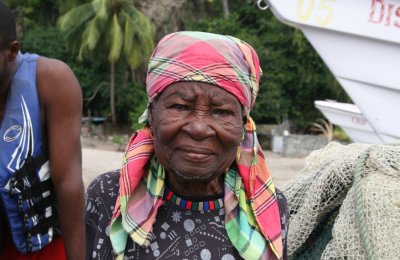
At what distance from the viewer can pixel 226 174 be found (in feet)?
4.59

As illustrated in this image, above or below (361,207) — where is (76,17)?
below

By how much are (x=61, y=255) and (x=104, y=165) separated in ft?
29.9

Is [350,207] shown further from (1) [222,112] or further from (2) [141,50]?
(2) [141,50]

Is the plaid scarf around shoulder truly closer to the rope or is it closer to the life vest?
the rope

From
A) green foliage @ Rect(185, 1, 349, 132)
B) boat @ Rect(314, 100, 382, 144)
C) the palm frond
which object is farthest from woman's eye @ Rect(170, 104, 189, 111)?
the palm frond

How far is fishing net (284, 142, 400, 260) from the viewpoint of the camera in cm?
163

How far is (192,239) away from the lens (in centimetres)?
135

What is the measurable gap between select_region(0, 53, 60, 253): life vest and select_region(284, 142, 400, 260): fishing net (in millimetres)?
845

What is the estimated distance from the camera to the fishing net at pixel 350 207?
1630mm

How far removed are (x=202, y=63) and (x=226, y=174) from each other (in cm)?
30

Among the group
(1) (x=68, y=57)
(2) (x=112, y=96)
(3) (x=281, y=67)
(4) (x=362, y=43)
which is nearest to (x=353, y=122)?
(4) (x=362, y=43)

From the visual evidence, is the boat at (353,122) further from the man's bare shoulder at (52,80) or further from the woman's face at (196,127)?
the woman's face at (196,127)

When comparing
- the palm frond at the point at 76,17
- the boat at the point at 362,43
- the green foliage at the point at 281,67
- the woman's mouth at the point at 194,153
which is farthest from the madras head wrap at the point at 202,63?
the palm frond at the point at 76,17

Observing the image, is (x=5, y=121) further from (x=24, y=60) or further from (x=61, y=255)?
(x=61, y=255)
